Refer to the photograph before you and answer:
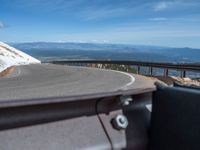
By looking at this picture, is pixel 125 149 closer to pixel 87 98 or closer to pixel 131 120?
pixel 131 120

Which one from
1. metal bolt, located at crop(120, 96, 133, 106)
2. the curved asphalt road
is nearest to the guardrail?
the curved asphalt road

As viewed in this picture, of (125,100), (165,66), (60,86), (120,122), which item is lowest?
(165,66)

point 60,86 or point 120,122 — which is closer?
point 120,122

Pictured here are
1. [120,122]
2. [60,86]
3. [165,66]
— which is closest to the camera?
[120,122]

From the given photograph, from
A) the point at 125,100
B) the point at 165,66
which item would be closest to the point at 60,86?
the point at 165,66

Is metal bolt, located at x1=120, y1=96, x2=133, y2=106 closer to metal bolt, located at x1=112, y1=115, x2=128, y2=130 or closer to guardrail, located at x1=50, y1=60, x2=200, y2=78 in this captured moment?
metal bolt, located at x1=112, y1=115, x2=128, y2=130

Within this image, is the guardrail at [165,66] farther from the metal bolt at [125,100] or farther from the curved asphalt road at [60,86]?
the metal bolt at [125,100]

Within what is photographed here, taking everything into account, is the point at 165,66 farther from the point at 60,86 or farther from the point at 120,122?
the point at 120,122

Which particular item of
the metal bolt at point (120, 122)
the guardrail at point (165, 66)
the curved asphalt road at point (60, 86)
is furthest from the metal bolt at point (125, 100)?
the guardrail at point (165, 66)
